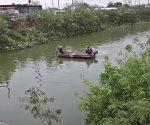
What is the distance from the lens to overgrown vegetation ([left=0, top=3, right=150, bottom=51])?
4744 cm

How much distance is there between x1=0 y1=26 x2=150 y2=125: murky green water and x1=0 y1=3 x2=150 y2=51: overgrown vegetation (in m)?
3.70

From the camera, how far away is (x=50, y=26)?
196 feet

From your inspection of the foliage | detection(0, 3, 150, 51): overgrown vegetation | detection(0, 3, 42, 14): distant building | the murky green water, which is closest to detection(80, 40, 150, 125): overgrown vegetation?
the foliage

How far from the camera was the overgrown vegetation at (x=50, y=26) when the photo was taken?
4744 cm

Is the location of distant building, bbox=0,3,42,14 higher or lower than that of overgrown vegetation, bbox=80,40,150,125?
higher

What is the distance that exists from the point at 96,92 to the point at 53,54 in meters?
27.3

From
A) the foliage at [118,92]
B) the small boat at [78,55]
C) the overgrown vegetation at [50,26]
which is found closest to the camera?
the foliage at [118,92]

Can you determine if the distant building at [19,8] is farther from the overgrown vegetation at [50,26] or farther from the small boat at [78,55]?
the small boat at [78,55]

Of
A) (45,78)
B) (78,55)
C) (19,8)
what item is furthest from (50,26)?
(45,78)

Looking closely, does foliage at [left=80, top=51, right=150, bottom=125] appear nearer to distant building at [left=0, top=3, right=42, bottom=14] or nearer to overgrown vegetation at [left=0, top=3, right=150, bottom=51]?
overgrown vegetation at [left=0, top=3, right=150, bottom=51]

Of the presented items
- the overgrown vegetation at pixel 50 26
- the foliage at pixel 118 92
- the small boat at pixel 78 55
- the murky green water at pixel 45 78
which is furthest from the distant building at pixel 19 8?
the foliage at pixel 118 92

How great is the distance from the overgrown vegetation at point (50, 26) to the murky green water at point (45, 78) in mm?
3703

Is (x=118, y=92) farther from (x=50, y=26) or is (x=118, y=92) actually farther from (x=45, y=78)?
(x=50, y=26)

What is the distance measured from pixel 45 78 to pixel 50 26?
105 feet
